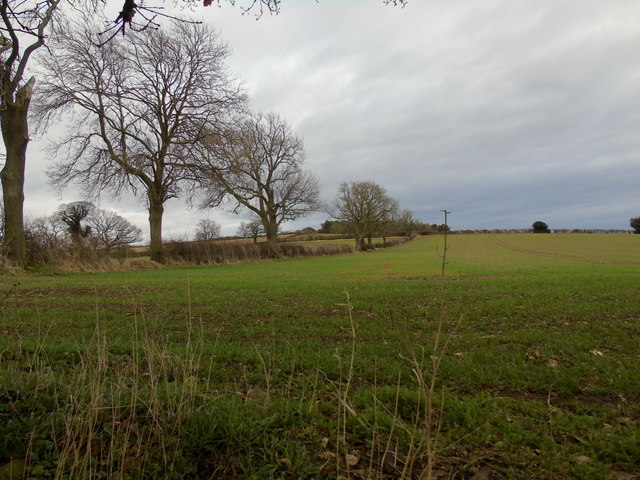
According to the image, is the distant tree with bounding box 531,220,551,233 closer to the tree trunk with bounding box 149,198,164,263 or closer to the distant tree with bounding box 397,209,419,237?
the distant tree with bounding box 397,209,419,237

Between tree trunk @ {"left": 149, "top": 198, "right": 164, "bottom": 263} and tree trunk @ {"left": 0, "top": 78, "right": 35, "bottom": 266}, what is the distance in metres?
8.69

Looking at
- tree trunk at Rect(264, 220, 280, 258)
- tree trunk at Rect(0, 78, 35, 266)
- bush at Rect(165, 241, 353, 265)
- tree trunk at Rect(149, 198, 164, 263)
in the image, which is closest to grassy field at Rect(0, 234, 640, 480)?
tree trunk at Rect(0, 78, 35, 266)

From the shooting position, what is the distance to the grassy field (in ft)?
7.88

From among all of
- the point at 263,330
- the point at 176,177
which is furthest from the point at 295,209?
the point at 263,330

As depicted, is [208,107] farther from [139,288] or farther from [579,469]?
[579,469]

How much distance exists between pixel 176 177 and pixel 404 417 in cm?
2453

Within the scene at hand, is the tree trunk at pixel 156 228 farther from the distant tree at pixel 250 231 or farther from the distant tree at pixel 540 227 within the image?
the distant tree at pixel 540 227

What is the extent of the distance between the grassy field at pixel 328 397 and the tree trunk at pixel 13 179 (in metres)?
12.9

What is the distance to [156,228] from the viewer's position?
84.7 feet

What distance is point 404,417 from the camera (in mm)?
3152

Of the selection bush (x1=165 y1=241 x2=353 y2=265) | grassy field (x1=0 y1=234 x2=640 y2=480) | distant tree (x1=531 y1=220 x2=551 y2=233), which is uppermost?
distant tree (x1=531 y1=220 x2=551 y2=233)

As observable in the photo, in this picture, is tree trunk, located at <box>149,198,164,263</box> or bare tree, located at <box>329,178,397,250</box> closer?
tree trunk, located at <box>149,198,164,263</box>

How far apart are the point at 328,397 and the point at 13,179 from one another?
20044 mm

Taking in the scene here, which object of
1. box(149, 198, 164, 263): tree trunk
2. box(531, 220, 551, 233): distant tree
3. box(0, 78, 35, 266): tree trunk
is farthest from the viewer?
box(531, 220, 551, 233): distant tree
